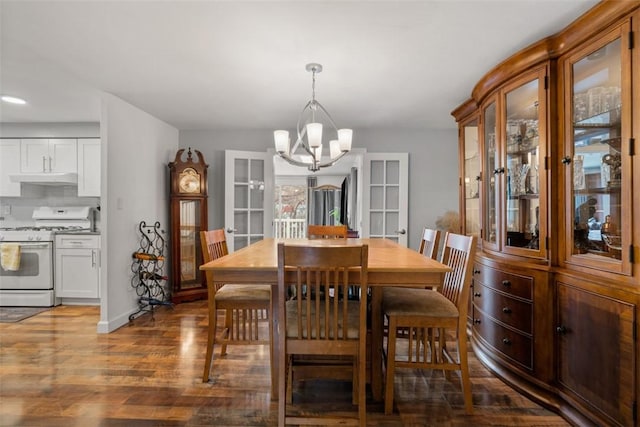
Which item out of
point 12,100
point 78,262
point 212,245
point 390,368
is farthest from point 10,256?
point 390,368

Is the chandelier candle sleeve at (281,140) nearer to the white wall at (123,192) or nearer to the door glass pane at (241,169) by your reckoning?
the white wall at (123,192)

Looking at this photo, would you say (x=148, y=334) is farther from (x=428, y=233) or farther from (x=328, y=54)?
(x=328, y=54)

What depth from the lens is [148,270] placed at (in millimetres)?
3762

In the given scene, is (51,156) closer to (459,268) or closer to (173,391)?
(173,391)

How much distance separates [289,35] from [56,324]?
11.6ft

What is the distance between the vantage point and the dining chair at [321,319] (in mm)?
1488

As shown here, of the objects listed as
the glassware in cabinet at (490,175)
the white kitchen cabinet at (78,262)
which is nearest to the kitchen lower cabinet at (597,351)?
the glassware in cabinet at (490,175)

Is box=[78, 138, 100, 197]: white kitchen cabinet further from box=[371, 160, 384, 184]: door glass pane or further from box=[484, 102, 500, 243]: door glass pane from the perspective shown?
box=[484, 102, 500, 243]: door glass pane

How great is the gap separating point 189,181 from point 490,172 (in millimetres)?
3381

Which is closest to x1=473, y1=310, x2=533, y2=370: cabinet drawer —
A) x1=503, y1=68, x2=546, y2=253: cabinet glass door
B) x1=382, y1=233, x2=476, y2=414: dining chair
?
x1=382, y1=233, x2=476, y2=414: dining chair

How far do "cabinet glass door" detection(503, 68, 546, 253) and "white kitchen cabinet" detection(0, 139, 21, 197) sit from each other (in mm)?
5557

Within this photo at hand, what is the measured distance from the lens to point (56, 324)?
129 inches

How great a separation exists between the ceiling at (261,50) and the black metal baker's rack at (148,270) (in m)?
1.42

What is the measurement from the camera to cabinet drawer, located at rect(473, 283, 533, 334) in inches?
80.3
